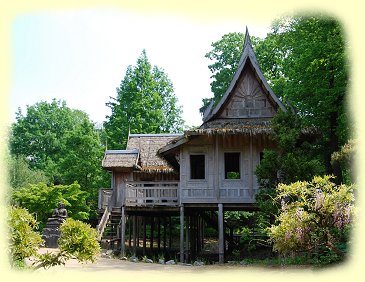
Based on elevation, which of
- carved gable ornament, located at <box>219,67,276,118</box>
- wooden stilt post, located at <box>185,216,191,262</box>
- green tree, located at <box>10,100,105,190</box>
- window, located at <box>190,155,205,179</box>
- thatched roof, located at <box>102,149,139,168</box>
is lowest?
wooden stilt post, located at <box>185,216,191,262</box>

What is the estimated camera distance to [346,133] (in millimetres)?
21609

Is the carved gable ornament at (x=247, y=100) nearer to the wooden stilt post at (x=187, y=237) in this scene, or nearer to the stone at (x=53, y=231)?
the wooden stilt post at (x=187, y=237)

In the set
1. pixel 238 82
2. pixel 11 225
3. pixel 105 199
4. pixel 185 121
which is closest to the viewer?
pixel 11 225

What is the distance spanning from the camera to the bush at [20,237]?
872 cm

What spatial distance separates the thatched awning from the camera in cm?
1778

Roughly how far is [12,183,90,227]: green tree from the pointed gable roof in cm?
1197

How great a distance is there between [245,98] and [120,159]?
9.67 metres

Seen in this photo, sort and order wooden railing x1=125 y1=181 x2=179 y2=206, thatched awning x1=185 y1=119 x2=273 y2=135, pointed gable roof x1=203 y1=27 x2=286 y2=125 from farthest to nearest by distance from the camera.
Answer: pointed gable roof x1=203 y1=27 x2=286 y2=125 → wooden railing x1=125 y1=181 x2=179 y2=206 → thatched awning x1=185 y1=119 x2=273 y2=135

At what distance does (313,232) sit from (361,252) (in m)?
1.42

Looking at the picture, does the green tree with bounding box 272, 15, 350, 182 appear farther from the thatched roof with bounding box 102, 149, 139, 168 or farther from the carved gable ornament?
the thatched roof with bounding box 102, 149, 139, 168

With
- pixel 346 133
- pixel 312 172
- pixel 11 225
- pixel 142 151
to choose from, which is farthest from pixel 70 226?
pixel 142 151

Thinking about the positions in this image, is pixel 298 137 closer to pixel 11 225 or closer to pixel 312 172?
pixel 312 172

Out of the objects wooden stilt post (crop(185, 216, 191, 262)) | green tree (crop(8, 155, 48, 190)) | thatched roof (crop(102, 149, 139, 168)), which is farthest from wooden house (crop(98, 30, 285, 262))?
green tree (crop(8, 155, 48, 190))

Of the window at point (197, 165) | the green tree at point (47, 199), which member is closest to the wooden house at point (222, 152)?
the window at point (197, 165)
